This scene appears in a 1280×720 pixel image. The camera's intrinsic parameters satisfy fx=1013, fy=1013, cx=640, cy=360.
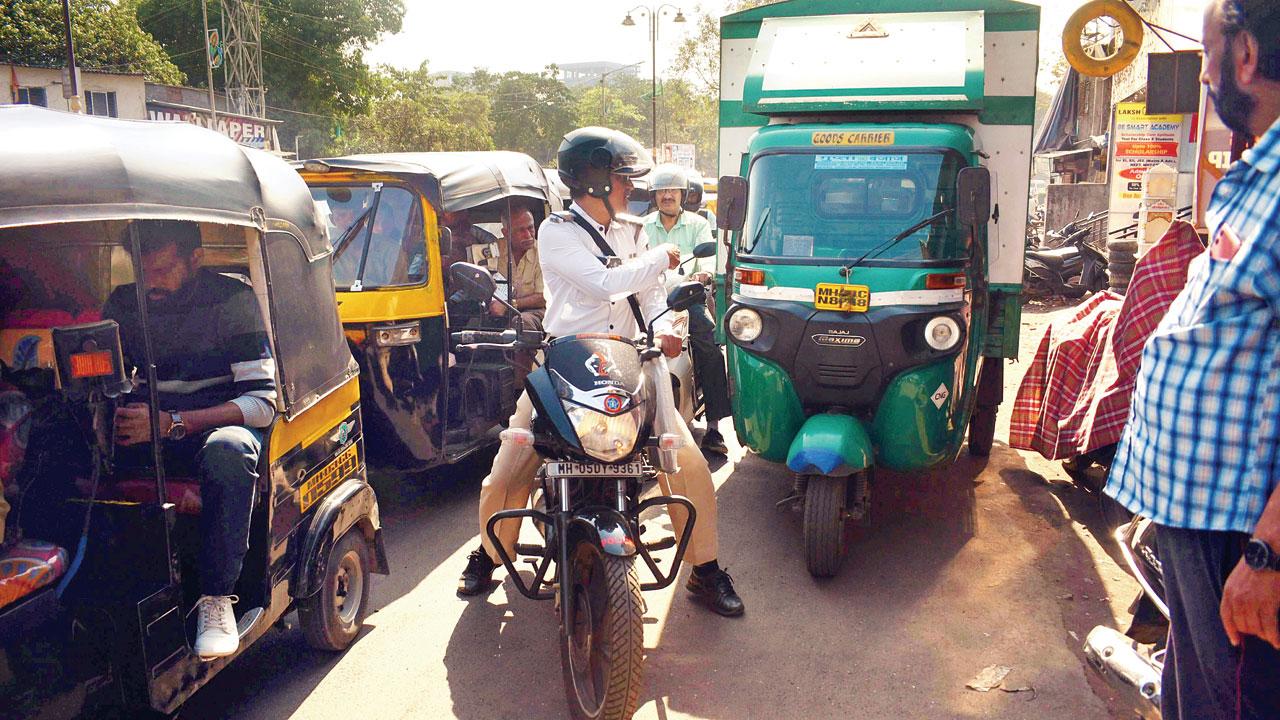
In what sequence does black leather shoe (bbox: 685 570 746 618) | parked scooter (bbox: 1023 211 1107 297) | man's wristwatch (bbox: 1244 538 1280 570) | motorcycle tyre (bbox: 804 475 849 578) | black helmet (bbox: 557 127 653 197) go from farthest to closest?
parked scooter (bbox: 1023 211 1107 297) < motorcycle tyre (bbox: 804 475 849 578) < black leather shoe (bbox: 685 570 746 618) < black helmet (bbox: 557 127 653 197) < man's wristwatch (bbox: 1244 538 1280 570)

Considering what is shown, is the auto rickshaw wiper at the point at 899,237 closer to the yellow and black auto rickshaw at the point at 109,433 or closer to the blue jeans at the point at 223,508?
the yellow and black auto rickshaw at the point at 109,433

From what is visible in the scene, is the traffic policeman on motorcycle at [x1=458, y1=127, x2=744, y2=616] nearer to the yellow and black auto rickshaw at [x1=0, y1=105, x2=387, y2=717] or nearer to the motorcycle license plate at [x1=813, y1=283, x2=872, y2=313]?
the yellow and black auto rickshaw at [x1=0, y1=105, x2=387, y2=717]

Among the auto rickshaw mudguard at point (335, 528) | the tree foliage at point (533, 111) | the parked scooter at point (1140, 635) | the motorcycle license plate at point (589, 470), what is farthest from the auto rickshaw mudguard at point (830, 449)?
the tree foliage at point (533, 111)

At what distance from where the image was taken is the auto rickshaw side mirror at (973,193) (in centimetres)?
516

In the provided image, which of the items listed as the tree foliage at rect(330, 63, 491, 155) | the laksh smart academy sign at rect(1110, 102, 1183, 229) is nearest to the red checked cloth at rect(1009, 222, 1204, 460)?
the laksh smart academy sign at rect(1110, 102, 1183, 229)

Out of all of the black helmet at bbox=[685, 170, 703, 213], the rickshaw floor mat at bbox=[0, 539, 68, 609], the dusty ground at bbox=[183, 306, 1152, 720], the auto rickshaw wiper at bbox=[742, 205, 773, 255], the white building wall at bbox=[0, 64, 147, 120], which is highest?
the white building wall at bbox=[0, 64, 147, 120]

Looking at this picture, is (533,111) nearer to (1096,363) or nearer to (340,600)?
(1096,363)

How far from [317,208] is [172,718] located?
211 cm

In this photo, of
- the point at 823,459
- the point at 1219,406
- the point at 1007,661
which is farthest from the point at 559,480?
the point at 1219,406

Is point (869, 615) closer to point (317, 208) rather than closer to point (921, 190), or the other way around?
point (921, 190)

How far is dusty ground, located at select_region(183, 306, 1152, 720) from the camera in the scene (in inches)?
151

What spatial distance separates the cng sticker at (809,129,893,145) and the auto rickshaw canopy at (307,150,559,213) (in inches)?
90.7

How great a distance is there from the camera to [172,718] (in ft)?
12.1

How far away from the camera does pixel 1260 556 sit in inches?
74.2
